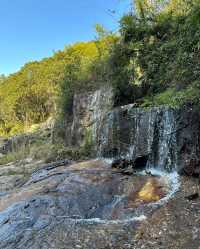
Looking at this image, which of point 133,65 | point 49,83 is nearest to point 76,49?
point 49,83

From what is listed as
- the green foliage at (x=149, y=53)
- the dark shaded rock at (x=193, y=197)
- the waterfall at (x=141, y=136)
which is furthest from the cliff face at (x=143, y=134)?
the dark shaded rock at (x=193, y=197)

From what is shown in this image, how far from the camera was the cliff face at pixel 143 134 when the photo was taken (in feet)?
31.8

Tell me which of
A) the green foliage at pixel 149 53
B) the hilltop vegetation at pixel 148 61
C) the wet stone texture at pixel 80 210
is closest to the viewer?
the wet stone texture at pixel 80 210

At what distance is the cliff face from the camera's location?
31.8ft

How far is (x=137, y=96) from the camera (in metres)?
15.9

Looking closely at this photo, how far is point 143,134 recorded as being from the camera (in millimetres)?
11805

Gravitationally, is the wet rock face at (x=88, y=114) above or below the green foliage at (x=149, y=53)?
below

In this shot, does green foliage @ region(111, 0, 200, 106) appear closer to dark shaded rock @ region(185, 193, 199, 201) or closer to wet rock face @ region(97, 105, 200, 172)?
wet rock face @ region(97, 105, 200, 172)

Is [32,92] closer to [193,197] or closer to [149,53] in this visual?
[149,53]

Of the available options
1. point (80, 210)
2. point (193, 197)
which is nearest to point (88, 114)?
point (80, 210)

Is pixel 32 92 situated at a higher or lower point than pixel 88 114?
higher

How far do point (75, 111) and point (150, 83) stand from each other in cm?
521

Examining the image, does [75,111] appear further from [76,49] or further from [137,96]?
[76,49]

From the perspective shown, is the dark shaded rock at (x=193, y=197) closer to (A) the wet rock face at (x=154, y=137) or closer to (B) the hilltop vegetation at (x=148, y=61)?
(A) the wet rock face at (x=154, y=137)
